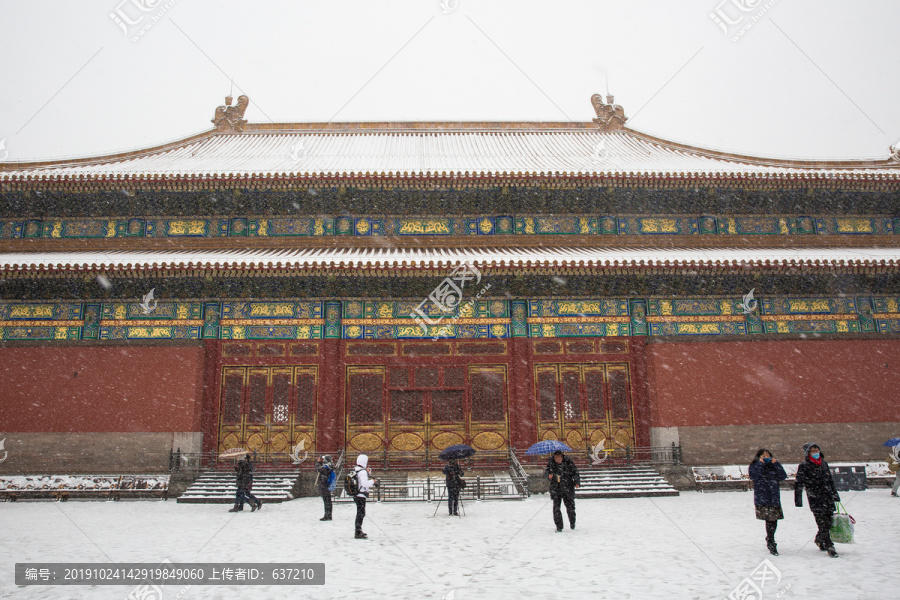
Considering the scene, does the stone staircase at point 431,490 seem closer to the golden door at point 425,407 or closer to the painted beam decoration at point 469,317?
the golden door at point 425,407

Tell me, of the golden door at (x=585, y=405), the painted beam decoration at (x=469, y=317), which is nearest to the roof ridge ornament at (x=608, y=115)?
the painted beam decoration at (x=469, y=317)

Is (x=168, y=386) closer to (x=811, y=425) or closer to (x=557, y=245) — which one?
(x=557, y=245)

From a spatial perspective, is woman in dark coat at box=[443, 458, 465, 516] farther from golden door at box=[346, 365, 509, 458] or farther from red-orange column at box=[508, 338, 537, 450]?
red-orange column at box=[508, 338, 537, 450]

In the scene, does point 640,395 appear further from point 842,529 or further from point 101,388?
point 101,388

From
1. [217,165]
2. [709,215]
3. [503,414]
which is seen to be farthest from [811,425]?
[217,165]

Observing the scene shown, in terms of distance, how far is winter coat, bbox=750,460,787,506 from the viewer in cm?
661

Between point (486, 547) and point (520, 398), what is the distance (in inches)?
267

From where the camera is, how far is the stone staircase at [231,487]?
12.1 metres

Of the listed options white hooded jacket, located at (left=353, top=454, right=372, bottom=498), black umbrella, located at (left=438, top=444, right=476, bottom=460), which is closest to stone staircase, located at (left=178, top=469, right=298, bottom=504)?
black umbrella, located at (left=438, top=444, right=476, bottom=460)

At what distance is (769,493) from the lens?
6.63m

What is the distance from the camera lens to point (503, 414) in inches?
560

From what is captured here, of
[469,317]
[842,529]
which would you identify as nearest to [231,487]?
[469,317]

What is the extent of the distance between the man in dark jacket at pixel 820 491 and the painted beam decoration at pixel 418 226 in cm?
1023

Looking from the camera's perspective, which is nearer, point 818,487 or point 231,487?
point 818,487
